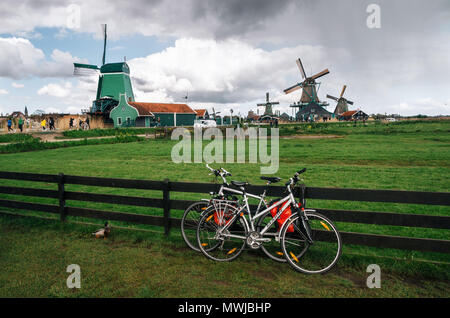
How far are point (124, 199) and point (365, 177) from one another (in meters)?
10.3

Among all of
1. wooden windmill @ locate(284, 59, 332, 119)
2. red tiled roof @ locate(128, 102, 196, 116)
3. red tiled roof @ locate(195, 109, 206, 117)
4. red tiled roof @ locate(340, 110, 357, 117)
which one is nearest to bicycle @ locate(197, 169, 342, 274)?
red tiled roof @ locate(128, 102, 196, 116)

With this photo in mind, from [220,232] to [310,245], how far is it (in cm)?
156

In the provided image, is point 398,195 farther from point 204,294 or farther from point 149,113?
point 149,113

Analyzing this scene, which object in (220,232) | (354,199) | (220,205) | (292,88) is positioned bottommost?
(220,232)

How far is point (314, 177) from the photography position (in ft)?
41.7

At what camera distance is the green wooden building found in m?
58.3

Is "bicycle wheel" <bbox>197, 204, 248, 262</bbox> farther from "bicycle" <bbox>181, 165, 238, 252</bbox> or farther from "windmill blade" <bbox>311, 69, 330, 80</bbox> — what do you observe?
"windmill blade" <bbox>311, 69, 330, 80</bbox>

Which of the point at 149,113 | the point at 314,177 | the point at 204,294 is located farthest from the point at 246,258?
the point at 149,113

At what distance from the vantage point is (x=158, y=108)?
64.5 metres

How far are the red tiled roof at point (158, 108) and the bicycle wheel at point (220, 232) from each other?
5651cm

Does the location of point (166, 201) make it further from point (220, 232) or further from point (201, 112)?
point (201, 112)

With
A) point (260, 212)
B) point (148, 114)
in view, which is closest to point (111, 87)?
point (148, 114)

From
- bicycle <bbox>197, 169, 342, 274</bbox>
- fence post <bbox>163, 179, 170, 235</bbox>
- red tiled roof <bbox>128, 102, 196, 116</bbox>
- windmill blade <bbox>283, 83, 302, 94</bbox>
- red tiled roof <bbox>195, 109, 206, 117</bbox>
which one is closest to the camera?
bicycle <bbox>197, 169, 342, 274</bbox>

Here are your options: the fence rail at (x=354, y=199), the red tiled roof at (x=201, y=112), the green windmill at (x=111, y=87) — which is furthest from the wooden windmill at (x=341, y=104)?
the fence rail at (x=354, y=199)
